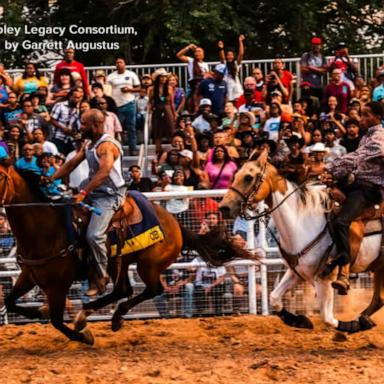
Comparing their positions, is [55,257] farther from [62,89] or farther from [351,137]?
[62,89]

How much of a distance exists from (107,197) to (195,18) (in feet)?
40.0

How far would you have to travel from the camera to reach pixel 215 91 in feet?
63.5

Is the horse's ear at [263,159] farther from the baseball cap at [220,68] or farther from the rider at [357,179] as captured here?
the baseball cap at [220,68]

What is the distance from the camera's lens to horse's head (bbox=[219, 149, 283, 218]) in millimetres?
11984

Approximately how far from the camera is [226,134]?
17.5 metres

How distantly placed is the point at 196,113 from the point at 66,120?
2204 mm

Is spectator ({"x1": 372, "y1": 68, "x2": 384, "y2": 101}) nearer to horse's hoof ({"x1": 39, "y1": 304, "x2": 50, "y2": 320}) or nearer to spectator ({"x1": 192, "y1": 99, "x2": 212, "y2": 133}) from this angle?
spectator ({"x1": 192, "y1": 99, "x2": 212, "y2": 133})

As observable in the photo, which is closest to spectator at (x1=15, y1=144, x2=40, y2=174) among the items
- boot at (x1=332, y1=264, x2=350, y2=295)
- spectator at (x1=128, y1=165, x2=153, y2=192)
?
spectator at (x1=128, y1=165, x2=153, y2=192)

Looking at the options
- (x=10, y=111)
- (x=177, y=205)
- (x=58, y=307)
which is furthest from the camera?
(x=10, y=111)

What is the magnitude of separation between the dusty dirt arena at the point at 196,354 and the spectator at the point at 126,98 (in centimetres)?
586

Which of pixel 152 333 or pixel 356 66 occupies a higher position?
pixel 356 66

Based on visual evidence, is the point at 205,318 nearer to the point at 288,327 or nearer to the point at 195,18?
the point at 288,327

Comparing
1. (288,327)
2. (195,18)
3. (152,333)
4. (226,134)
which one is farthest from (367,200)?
(195,18)

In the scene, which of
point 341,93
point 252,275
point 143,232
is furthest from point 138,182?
point 341,93
